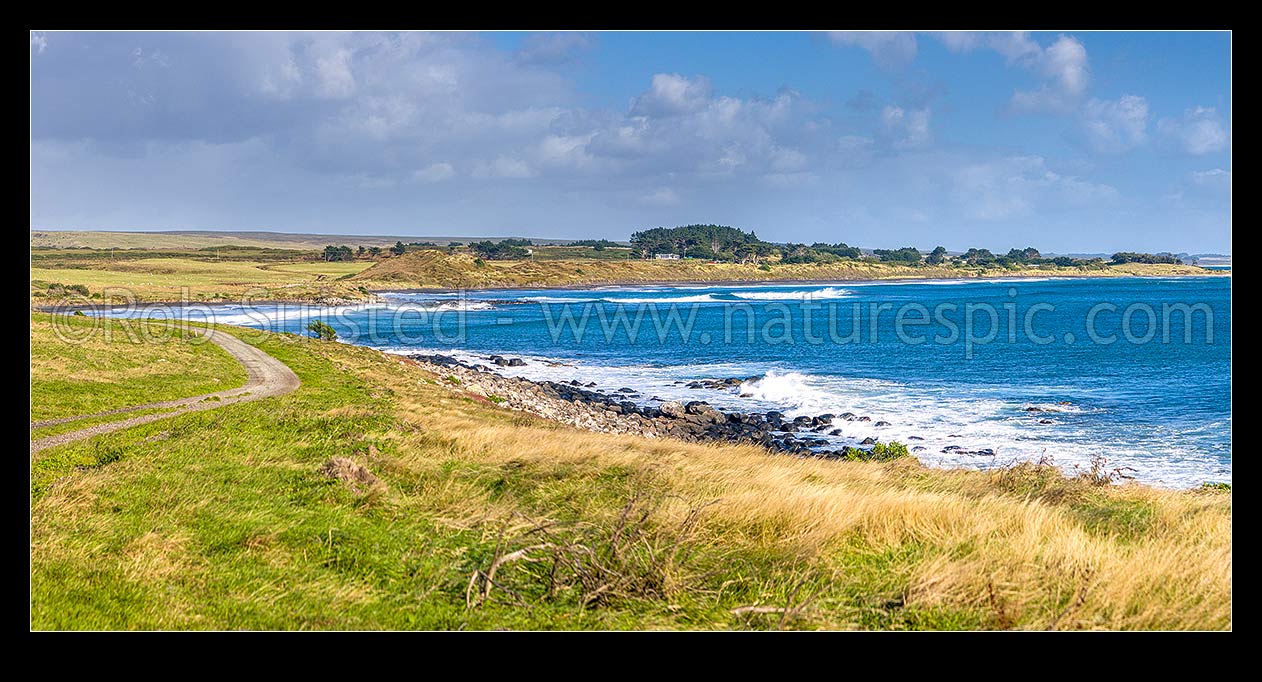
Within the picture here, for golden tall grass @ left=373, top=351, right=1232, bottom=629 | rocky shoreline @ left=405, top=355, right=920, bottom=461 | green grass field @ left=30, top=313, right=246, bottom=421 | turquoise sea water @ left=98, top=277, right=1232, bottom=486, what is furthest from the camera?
turquoise sea water @ left=98, top=277, right=1232, bottom=486

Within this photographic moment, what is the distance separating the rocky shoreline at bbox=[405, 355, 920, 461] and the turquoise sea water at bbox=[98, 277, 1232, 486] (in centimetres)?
168

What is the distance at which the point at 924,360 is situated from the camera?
5453 cm

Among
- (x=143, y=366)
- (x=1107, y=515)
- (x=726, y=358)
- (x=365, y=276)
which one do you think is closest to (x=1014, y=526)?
(x=1107, y=515)

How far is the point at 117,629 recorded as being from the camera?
6824 millimetres

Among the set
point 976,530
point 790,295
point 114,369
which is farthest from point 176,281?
point 976,530

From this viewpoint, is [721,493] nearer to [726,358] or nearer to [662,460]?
[662,460]

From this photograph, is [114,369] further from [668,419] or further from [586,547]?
[586,547]

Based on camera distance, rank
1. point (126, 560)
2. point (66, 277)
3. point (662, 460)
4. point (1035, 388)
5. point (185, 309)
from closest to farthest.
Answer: point (126, 560)
point (662, 460)
point (1035, 388)
point (185, 309)
point (66, 277)

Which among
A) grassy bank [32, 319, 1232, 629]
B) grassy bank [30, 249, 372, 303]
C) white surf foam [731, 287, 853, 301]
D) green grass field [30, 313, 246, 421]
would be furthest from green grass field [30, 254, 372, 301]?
grassy bank [32, 319, 1232, 629]

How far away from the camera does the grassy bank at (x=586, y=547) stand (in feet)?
23.1

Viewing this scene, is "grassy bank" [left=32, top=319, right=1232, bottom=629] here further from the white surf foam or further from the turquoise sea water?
the white surf foam

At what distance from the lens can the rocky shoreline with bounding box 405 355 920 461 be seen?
2884cm

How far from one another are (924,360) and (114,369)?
4670 cm
